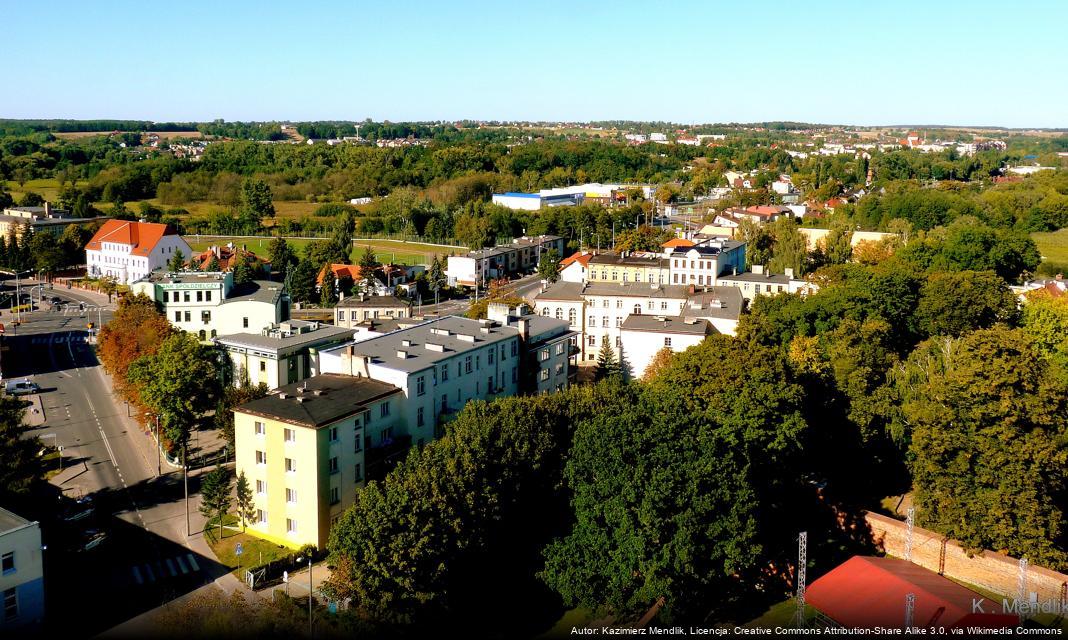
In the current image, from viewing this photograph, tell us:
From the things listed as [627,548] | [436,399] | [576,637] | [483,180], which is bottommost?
[576,637]

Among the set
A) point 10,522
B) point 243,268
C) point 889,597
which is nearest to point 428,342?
point 10,522

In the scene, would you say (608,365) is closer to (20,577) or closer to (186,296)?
(186,296)

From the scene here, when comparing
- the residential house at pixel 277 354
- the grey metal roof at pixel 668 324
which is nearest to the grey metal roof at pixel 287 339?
the residential house at pixel 277 354

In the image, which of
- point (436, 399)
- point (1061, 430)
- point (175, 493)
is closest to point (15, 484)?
point (175, 493)

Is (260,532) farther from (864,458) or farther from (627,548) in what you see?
(864,458)

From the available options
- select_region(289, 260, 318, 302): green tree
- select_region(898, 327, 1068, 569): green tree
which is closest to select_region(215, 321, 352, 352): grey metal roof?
select_region(898, 327, 1068, 569): green tree
